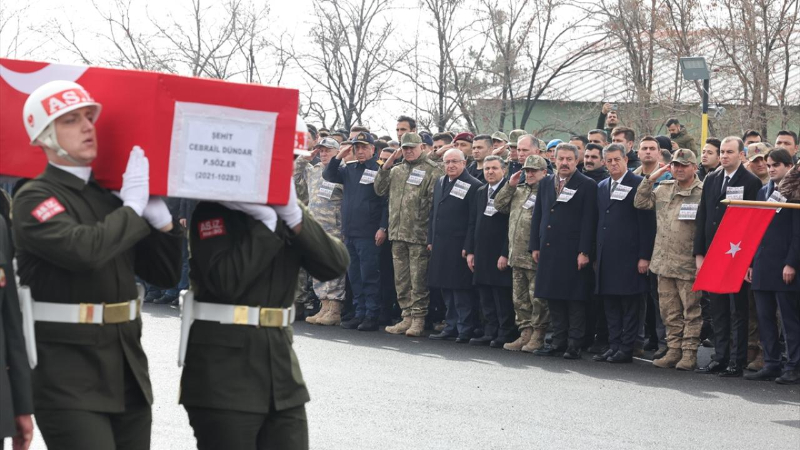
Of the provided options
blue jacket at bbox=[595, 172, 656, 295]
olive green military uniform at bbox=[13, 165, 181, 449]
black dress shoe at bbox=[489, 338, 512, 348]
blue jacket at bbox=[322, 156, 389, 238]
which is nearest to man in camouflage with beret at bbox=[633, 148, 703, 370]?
blue jacket at bbox=[595, 172, 656, 295]

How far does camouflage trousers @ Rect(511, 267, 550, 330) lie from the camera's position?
13.1m

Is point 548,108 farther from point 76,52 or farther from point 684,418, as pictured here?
point 684,418

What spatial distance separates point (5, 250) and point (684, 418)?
600cm

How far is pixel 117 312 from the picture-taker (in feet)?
15.8

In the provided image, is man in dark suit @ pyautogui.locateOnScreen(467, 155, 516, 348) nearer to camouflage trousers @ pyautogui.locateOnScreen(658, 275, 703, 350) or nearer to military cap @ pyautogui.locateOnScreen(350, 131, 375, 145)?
military cap @ pyautogui.locateOnScreen(350, 131, 375, 145)

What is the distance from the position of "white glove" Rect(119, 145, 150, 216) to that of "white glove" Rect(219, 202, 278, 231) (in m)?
0.37

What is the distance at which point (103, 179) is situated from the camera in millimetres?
4809

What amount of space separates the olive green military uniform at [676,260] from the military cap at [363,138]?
3.91 metres

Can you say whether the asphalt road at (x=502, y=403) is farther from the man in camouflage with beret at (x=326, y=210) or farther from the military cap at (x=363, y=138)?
the military cap at (x=363, y=138)

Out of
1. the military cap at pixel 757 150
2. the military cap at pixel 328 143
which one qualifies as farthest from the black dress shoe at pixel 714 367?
the military cap at pixel 328 143

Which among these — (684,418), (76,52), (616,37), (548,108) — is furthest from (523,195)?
(548,108)

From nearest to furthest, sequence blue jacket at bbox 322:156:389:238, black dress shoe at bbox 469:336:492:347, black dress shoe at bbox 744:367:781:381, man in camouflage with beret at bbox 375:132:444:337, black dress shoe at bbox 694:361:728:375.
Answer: black dress shoe at bbox 744:367:781:381 < black dress shoe at bbox 694:361:728:375 < black dress shoe at bbox 469:336:492:347 < man in camouflage with beret at bbox 375:132:444:337 < blue jacket at bbox 322:156:389:238

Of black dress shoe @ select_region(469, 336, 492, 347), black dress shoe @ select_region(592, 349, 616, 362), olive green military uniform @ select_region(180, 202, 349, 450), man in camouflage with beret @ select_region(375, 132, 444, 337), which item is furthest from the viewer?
man in camouflage with beret @ select_region(375, 132, 444, 337)

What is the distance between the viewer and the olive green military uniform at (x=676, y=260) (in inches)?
470
